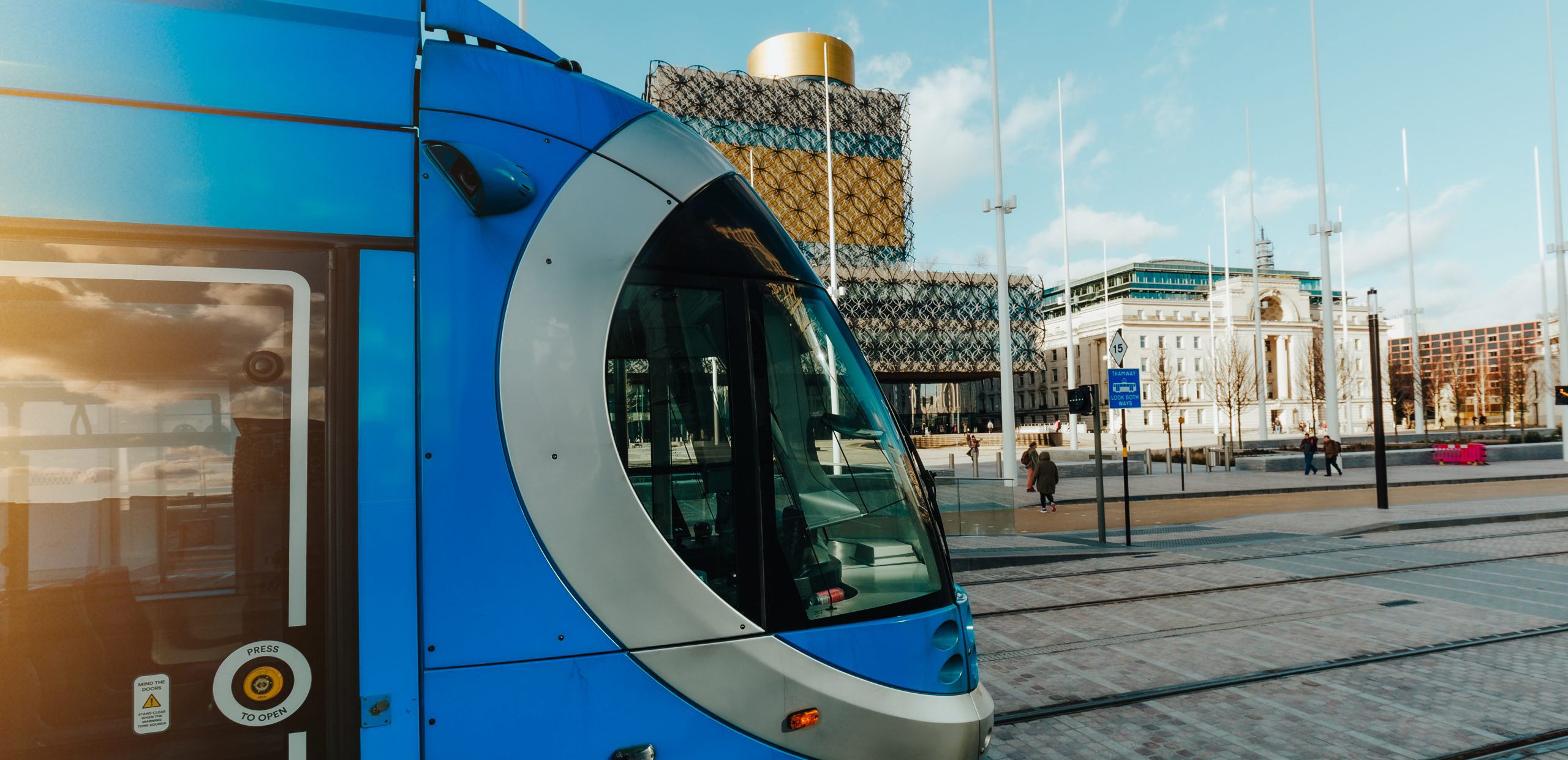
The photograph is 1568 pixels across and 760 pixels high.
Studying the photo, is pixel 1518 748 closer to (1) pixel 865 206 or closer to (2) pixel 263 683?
(2) pixel 263 683

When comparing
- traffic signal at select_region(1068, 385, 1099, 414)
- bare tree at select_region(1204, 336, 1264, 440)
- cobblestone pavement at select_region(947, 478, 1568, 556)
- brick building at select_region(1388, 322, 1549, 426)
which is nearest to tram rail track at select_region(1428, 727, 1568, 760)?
cobblestone pavement at select_region(947, 478, 1568, 556)

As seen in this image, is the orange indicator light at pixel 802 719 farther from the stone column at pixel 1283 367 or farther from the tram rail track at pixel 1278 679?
the stone column at pixel 1283 367

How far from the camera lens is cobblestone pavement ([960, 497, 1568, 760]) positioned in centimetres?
465

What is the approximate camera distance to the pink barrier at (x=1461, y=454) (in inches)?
1228

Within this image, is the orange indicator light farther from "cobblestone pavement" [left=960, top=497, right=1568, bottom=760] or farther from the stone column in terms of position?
the stone column

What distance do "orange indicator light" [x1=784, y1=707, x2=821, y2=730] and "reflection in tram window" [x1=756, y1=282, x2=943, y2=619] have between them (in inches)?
11.9

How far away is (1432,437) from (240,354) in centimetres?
5532

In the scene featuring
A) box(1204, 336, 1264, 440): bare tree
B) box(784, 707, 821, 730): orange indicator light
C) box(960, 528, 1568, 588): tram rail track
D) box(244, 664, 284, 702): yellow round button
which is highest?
box(1204, 336, 1264, 440): bare tree

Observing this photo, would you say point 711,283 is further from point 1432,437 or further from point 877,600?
point 1432,437

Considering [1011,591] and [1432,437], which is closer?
[1011,591]

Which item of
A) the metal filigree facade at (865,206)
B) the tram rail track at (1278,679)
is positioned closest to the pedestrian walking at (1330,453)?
the tram rail track at (1278,679)

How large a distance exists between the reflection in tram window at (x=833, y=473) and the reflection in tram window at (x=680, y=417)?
18 centimetres

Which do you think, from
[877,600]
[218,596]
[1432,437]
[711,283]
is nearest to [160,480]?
[218,596]

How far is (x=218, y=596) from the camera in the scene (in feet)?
7.09
